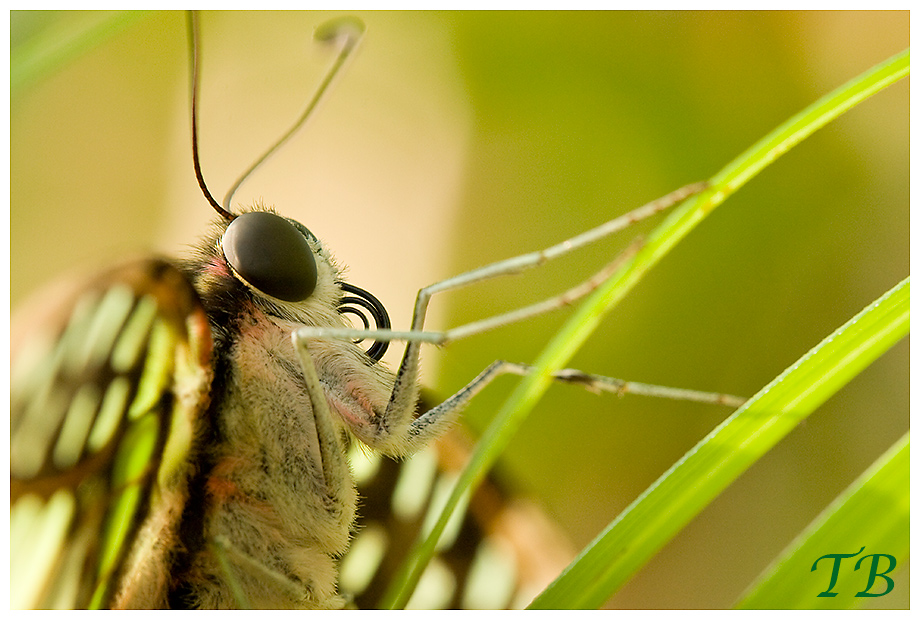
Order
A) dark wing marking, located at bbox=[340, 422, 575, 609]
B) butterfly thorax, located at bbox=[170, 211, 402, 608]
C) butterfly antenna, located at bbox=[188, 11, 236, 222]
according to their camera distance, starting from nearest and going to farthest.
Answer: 1. butterfly thorax, located at bbox=[170, 211, 402, 608]
2. butterfly antenna, located at bbox=[188, 11, 236, 222]
3. dark wing marking, located at bbox=[340, 422, 575, 609]

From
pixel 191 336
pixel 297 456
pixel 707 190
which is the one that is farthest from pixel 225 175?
pixel 707 190

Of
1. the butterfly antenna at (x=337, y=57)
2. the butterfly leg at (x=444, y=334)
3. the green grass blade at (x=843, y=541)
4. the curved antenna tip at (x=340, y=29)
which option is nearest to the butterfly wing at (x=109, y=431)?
the butterfly leg at (x=444, y=334)

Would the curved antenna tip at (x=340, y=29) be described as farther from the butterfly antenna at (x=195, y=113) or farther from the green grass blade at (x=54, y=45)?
the green grass blade at (x=54, y=45)

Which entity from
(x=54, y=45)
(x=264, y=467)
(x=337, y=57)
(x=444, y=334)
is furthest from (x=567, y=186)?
(x=54, y=45)

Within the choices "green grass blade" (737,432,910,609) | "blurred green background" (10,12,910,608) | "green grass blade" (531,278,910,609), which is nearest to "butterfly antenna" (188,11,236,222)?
"blurred green background" (10,12,910,608)

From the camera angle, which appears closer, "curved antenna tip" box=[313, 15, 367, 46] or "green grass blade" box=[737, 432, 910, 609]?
"green grass blade" box=[737, 432, 910, 609]

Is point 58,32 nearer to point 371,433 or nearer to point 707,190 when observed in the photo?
point 371,433

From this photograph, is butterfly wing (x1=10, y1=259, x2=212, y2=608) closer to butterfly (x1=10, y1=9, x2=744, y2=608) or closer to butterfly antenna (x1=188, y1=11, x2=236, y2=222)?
butterfly (x1=10, y1=9, x2=744, y2=608)
